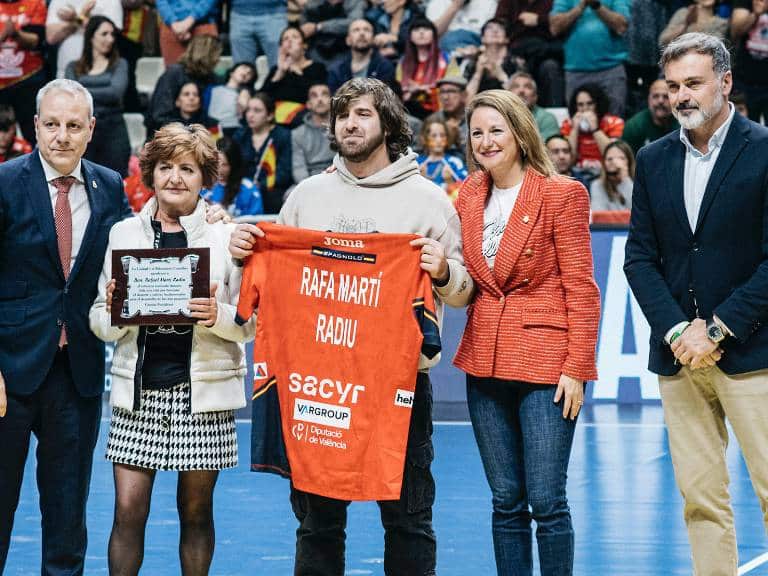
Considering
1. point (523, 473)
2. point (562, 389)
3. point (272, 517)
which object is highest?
point (562, 389)

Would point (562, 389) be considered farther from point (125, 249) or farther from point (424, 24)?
point (424, 24)

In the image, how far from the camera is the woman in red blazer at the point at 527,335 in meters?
4.07

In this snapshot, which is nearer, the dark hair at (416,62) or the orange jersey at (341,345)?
the orange jersey at (341,345)

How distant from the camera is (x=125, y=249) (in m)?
4.23

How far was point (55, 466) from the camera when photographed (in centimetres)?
435

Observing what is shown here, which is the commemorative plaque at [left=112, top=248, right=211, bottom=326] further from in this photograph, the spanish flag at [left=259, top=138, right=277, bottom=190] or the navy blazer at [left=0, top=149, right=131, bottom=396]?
the spanish flag at [left=259, top=138, right=277, bottom=190]

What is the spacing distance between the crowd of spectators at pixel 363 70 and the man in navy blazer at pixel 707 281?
19.1 ft

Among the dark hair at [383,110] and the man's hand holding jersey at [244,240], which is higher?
the dark hair at [383,110]

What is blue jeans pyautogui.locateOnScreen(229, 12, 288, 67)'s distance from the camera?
41.1ft

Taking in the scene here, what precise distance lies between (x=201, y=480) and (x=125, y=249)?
86 cm

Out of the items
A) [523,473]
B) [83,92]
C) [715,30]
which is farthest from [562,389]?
[715,30]

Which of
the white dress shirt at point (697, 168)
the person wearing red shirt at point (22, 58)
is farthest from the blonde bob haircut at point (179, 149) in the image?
the person wearing red shirt at point (22, 58)

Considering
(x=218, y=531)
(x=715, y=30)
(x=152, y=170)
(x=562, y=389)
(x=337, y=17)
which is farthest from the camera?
(x=337, y=17)

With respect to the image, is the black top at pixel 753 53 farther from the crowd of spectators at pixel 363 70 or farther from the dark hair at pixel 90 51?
the dark hair at pixel 90 51
